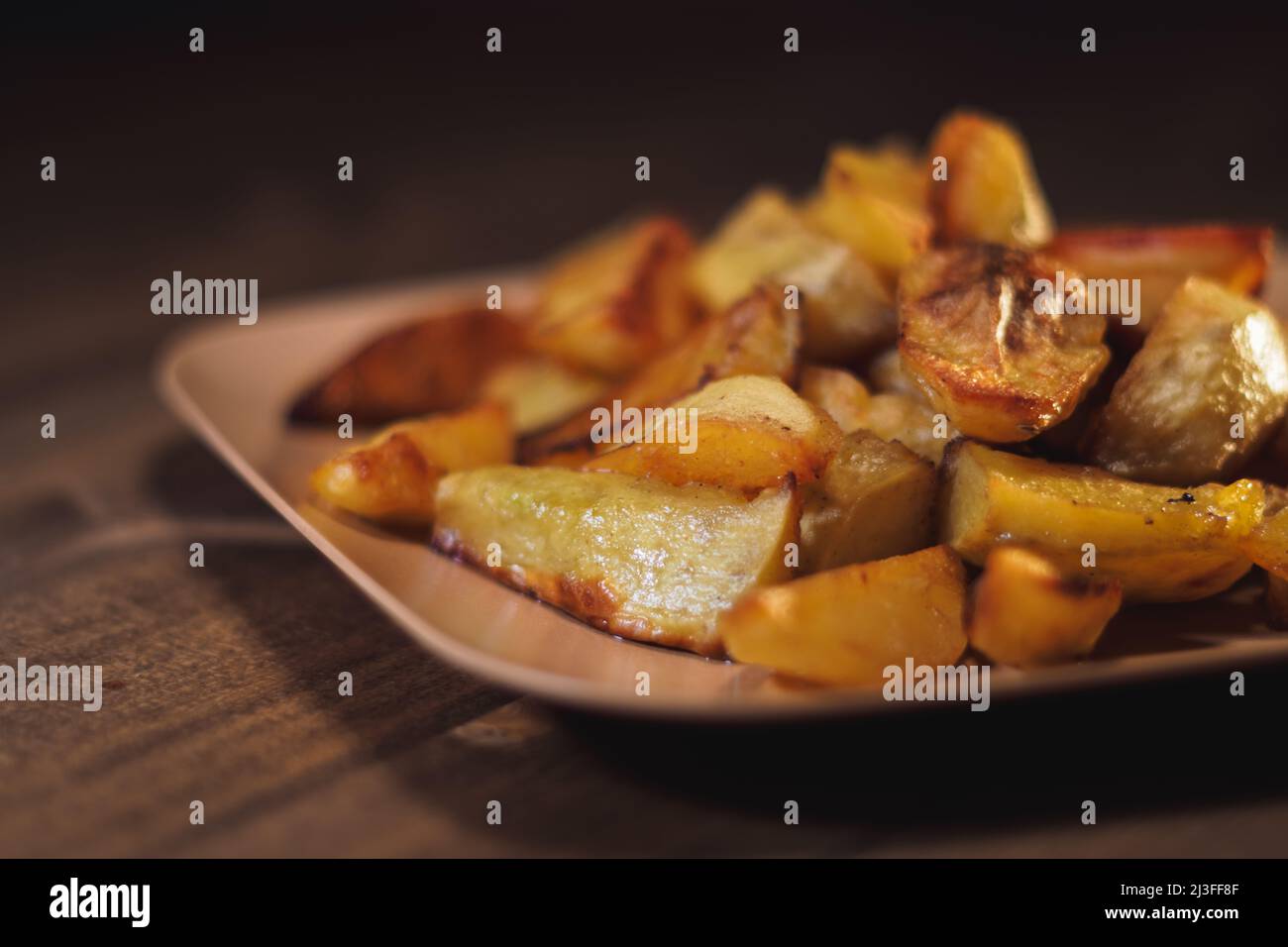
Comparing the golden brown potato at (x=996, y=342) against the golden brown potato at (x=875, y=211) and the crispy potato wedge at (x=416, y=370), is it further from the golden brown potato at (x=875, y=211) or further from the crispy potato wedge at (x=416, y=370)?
the crispy potato wedge at (x=416, y=370)

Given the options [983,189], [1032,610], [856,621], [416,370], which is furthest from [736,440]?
[416,370]

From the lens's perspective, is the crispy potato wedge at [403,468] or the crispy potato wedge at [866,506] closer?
the crispy potato wedge at [866,506]

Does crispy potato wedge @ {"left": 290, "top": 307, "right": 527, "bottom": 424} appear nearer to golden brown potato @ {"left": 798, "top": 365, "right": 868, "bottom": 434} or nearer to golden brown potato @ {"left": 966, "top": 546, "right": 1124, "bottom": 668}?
golden brown potato @ {"left": 798, "top": 365, "right": 868, "bottom": 434}

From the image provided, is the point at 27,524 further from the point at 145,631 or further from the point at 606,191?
the point at 606,191

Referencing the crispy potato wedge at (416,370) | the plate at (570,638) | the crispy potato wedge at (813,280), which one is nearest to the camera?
the plate at (570,638)

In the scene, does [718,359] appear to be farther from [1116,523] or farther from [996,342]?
[1116,523]

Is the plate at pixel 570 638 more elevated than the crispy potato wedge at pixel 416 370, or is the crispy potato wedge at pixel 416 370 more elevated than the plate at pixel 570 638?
the crispy potato wedge at pixel 416 370

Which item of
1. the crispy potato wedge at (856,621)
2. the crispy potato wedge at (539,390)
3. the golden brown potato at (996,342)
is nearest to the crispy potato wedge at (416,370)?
the crispy potato wedge at (539,390)
